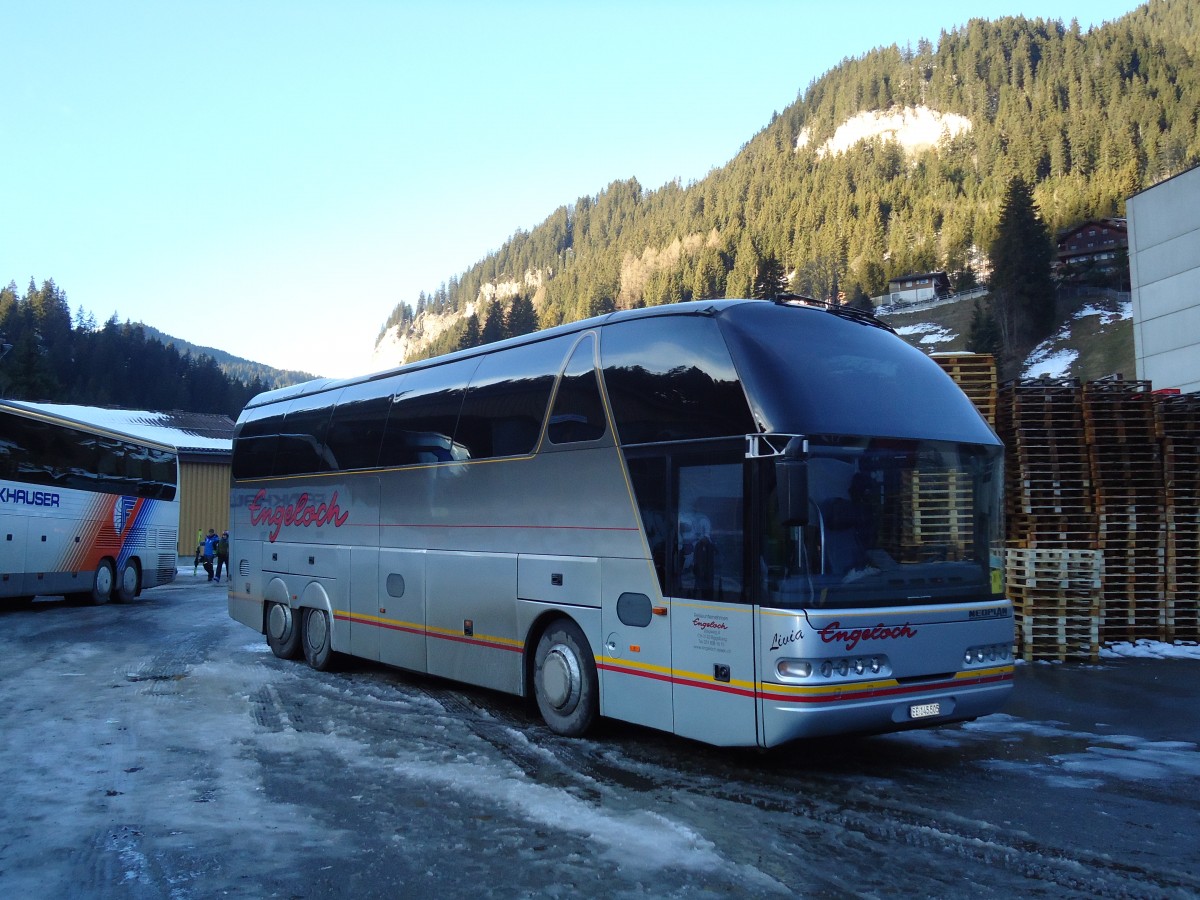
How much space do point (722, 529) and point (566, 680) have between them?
2.32m

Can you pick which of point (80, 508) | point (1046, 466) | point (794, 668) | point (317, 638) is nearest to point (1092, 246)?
point (1046, 466)

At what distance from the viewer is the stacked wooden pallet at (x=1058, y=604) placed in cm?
1270

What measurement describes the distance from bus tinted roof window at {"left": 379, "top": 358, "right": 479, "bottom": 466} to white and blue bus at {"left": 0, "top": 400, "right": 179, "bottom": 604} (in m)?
12.6

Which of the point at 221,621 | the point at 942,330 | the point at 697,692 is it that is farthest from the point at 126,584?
the point at 942,330

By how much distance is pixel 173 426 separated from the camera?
192ft

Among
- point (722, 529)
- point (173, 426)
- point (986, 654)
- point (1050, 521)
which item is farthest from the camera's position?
point (173, 426)

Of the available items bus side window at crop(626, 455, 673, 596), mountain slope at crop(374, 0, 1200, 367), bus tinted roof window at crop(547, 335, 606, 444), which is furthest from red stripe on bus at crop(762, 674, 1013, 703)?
mountain slope at crop(374, 0, 1200, 367)

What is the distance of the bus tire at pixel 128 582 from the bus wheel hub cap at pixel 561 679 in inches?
730

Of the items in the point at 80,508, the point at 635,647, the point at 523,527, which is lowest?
the point at 635,647

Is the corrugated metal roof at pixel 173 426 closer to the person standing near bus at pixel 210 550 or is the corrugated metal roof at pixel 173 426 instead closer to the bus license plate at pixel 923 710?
the person standing near bus at pixel 210 550

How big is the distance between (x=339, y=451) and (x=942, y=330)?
10526cm

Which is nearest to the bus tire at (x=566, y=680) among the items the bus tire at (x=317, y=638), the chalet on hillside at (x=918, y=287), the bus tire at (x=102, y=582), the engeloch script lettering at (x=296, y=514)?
the engeloch script lettering at (x=296, y=514)

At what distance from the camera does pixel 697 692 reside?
7117 millimetres

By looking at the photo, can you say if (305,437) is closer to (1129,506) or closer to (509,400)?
(509,400)
